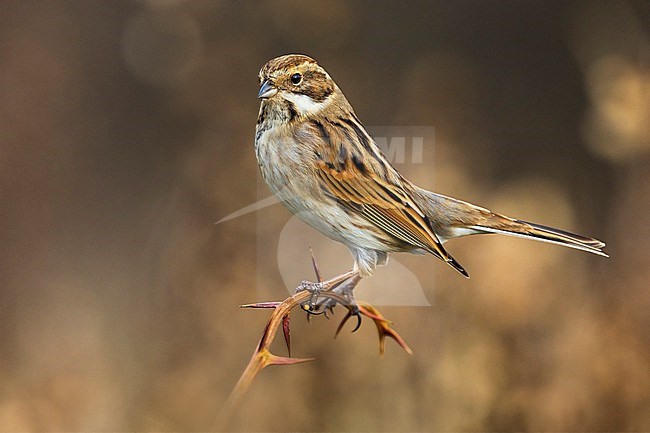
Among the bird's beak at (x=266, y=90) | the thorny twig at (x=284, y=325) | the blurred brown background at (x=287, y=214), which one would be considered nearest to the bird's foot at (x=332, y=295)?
the thorny twig at (x=284, y=325)

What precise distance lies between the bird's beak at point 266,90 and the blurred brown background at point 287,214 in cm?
27

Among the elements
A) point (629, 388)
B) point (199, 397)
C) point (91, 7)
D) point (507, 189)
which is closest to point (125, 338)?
point (199, 397)

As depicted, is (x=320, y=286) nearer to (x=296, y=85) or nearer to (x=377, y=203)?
(x=377, y=203)

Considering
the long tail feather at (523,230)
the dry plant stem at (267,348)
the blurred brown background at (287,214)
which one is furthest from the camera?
the blurred brown background at (287,214)

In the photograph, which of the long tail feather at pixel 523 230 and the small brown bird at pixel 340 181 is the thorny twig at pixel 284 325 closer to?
the small brown bird at pixel 340 181

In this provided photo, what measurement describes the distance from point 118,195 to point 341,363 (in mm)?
419

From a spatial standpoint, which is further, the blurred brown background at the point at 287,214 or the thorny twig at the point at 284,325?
the blurred brown background at the point at 287,214

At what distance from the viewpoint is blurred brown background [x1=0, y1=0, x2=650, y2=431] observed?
3.71ft

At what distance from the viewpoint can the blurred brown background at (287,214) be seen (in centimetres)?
113

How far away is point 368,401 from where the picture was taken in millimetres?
1255

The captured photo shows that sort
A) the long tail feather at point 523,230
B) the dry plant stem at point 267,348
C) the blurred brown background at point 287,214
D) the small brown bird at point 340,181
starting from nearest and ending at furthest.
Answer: the dry plant stem at point 267,348
the small brown bird at point 340,181
the long tail feather at point 523,230
the blurred brown background at point 287,214

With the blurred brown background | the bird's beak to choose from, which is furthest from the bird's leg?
the bird's beak

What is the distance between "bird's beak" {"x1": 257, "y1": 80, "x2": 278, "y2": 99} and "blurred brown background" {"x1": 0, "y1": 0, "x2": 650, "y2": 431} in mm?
271

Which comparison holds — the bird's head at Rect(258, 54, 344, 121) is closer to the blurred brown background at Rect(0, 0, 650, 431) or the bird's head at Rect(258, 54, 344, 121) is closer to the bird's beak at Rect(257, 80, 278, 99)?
the bird's beak at Rect(257, 80, 278, 99)
